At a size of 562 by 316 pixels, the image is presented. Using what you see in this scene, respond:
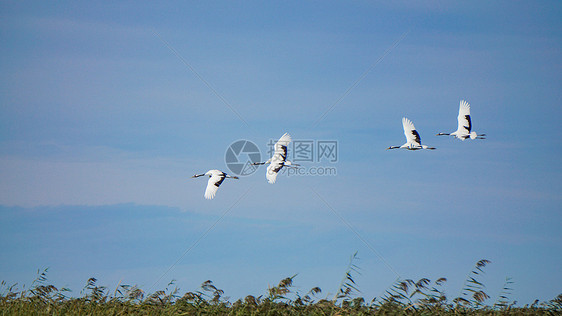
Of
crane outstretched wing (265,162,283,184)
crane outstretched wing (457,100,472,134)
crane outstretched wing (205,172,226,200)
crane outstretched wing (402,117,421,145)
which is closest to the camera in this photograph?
crane outstretched wing (265,162,283,184)

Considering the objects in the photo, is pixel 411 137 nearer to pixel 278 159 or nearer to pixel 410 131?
pixel 410 131

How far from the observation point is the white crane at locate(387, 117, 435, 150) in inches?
888

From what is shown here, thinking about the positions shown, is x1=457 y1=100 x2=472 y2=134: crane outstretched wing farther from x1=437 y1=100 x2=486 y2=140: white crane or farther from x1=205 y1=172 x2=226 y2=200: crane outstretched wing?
x1=205 y1=172 x2=226 y2=200: crane outstretched wing

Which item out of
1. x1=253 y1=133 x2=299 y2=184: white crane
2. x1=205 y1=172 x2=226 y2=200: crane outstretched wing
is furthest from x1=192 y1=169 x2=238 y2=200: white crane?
x1=253 y1=133 x2=299 y2=184: white crane

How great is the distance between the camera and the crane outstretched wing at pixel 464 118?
77.8ft

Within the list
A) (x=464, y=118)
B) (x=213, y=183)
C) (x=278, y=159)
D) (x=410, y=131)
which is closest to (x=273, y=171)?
(x=278, y=159)

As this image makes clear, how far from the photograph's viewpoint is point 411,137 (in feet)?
74.5

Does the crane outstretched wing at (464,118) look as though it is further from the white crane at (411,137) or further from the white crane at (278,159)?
the white crane at (278,159)

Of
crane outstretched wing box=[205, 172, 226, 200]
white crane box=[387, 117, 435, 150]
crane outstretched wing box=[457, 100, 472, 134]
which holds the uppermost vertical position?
crane outstretched wing box=[457, 100, 472, 134]

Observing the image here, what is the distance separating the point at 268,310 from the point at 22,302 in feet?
23.6

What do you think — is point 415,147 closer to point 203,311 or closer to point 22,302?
point 203,311

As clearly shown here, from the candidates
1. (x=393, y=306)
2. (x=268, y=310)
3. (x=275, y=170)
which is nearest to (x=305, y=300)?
(x=268, y=310)

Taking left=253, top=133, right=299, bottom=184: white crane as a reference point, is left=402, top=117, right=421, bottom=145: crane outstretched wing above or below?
above

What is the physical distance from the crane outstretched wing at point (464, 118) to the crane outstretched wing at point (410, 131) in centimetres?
247
